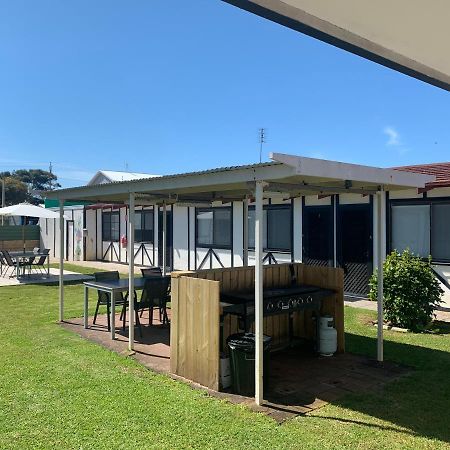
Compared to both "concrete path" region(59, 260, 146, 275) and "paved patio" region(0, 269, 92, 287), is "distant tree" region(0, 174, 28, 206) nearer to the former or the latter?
"concrete path" region(59, 260, 146, 275)

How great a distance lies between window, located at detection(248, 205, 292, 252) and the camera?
11.9 metres

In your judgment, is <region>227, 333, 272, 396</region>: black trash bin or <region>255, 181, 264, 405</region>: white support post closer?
<region>255, 181, 264, 405</region>: white support post

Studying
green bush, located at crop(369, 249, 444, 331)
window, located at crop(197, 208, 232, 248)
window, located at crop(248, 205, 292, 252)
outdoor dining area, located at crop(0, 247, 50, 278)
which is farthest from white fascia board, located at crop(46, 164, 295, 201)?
outdoor dining area, located at crop(0, 247, 50, 278)

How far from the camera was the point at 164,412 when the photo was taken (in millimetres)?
3982

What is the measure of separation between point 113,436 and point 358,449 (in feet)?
6.26

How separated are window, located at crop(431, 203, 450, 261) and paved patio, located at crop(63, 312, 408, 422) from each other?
4421mm

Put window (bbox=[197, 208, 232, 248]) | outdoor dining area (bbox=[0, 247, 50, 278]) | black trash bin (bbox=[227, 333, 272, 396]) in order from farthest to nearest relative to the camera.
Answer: outdoor dining area (bbox=[0, 247, 50, 278]) → window (bbox=[197, 208, 232, 248]) → black trash bin (bbox=[227, 333, 272, 396])

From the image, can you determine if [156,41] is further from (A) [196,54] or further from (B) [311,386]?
(B) [311,386]

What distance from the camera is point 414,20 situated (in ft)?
6.24

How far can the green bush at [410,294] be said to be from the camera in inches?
286

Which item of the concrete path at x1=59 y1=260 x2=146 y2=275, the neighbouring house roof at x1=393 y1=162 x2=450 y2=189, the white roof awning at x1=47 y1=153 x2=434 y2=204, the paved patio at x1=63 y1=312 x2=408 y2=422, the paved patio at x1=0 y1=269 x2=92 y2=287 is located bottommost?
the paved patio at x1=63 y1=312 x2=408 y2=422

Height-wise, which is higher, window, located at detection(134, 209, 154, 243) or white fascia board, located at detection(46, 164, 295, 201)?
white fascia board, located at detection(46, 164, 295, 201)

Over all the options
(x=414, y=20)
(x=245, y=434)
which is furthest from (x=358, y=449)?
(x=414, y=20)

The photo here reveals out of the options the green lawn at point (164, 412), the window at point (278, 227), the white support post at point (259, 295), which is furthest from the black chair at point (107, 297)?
the window at point (278, 227)
